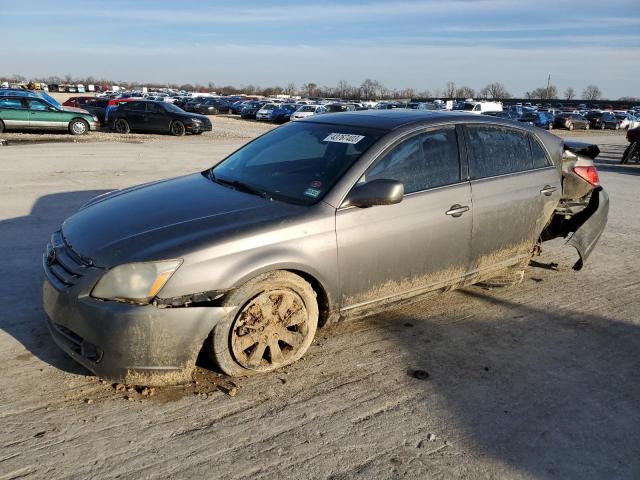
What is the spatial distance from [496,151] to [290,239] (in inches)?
89.4

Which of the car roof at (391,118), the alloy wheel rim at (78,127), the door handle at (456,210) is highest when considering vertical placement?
the car roof at (391,118)

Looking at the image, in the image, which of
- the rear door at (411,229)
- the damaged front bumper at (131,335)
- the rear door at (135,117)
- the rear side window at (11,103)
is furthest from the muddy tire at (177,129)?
the damaged front bumper at (131,335)

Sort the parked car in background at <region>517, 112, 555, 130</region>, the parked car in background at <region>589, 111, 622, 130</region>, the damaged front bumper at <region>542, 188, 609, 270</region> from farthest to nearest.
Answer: the parked car in background at <region>589, 111, 622, 130</region>, the parked car in background at <region>517, 112, 555, 130</region>, the damaged front bumper at <region>542, 188, 609, 270</region>

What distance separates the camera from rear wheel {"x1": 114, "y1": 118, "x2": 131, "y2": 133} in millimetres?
23203

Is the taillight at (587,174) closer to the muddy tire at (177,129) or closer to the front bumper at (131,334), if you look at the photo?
the front bumper at (131,334)

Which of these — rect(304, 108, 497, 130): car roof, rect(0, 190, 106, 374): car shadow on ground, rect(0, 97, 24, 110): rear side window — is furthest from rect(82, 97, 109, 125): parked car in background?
rect(304, 108, 497, 130): car roof

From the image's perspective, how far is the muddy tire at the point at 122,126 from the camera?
2320 centimetres

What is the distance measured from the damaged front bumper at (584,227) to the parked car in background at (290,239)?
0.50 metres

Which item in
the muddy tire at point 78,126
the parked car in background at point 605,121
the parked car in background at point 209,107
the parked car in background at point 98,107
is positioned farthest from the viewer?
the parked car in background at point 605,121

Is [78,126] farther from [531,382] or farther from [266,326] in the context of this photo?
[531,382]

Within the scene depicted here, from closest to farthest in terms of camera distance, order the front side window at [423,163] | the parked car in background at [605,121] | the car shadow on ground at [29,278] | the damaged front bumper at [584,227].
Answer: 1. the car shadow on ground at [29,278]
2. the front side window at [423,163]
3. the damaged front bumper at [584,227]
4. the parked car in background at [605,121]

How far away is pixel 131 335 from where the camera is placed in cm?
297

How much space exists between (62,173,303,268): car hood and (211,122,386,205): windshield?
189mm

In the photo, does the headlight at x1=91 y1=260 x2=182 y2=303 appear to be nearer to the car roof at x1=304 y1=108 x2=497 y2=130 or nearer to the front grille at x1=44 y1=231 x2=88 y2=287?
the front grille at x1=44 y1=231 x2=88 y2=287
